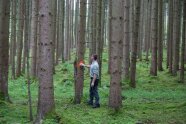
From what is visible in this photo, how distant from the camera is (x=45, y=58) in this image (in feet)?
30.1

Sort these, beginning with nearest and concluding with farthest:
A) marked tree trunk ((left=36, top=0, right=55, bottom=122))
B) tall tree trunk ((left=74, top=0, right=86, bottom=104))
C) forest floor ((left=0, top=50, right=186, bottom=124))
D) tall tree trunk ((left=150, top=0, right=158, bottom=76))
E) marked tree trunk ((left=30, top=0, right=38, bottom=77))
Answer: marked tree trunk ((left=36, top=0, right=55, bottom=122)) → forest floor ((left=0, top=50, right=186, bottom=124)) → tall tree trunk ((left=74, top=0, right=86, bottom=104)) → marked tree trunk ((left=30, top=0, right=38, bottom=77)) → tall tree trunk ((left=150, top=0, right=158, bottom=76))

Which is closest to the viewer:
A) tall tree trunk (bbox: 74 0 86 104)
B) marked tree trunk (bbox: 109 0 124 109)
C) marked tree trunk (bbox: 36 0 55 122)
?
marked tree trunk (bbox: 36 0 55 122)

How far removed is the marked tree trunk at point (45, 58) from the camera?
911cm

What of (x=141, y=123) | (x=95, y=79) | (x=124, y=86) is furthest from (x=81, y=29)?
(x=124, y=86)

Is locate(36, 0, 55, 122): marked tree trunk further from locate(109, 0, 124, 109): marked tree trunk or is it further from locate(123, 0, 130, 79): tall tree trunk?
locate(123, 0, 130, 79): tall tree trunk

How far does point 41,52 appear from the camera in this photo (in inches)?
362

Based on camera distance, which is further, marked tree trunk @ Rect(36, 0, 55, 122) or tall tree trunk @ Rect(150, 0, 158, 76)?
tall tree trunk @ Rect(150, 0, 158, 76)

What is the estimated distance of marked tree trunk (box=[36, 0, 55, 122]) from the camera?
9.11m

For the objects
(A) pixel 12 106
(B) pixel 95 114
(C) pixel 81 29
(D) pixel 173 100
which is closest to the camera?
(B) pixel 95 114

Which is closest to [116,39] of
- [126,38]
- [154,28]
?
[126,38]

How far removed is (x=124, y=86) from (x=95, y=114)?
7091 millimetres

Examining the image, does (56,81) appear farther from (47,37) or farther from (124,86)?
(47,37)

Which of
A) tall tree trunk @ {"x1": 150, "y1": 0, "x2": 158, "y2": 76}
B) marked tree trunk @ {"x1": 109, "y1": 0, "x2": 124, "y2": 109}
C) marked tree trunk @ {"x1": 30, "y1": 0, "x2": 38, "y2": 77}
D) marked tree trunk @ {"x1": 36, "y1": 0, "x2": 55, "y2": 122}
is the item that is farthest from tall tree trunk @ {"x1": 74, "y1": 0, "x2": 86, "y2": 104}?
tall tree trunk @ {"x1": 150, "y1": 0, "x2": 158, "y2": 76}

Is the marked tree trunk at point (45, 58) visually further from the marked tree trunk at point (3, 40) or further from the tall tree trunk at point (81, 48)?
the tall tree trunk at point (81, 48)
